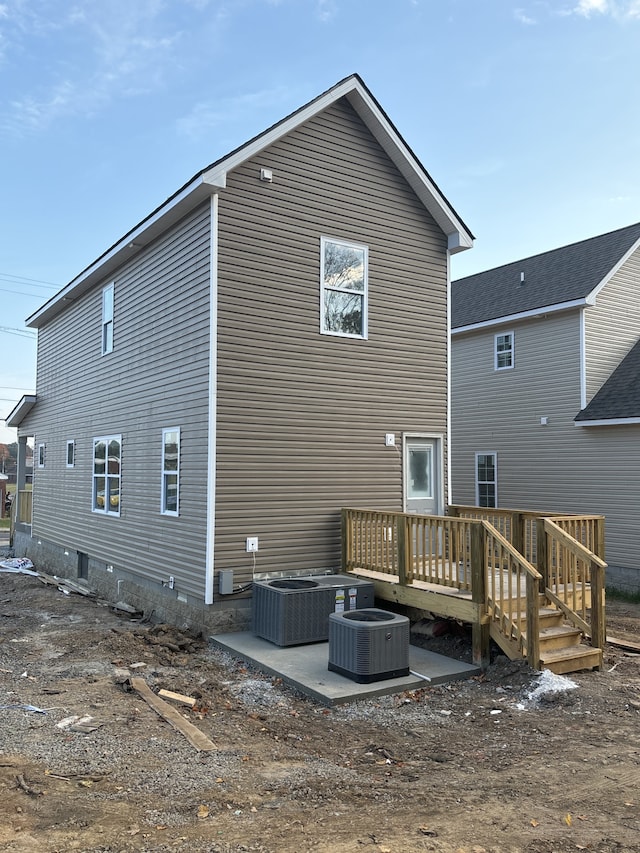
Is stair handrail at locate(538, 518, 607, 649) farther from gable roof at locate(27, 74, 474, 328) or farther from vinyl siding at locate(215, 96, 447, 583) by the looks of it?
gable roof at locate(27, 74, 474, 328)

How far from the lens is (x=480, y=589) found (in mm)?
7641

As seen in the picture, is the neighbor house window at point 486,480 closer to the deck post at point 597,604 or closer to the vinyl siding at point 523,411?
the vinyl siding at point 523,411

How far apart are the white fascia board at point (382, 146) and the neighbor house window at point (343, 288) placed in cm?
155

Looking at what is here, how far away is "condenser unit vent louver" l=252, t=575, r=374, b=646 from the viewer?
8.52 m

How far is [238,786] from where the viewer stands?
4.67 meters

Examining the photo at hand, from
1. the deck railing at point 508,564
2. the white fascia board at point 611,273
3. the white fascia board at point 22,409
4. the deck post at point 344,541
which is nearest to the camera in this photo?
the deck railing at point 508,564

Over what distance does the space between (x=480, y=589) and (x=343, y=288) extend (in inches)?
207

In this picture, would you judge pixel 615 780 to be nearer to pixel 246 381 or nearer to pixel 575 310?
pixel 246 381

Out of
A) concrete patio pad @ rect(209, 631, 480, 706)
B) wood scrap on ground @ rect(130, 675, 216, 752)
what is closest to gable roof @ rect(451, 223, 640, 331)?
concrete patio pad @ rect(209, 631, 480, 706)

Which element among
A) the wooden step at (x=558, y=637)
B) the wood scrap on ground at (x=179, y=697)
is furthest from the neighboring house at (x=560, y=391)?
the wood scrap on ground at (x=179, y=697)

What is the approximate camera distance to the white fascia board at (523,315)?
15673mm

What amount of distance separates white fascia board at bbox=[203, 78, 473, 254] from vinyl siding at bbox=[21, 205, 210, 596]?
0.82m

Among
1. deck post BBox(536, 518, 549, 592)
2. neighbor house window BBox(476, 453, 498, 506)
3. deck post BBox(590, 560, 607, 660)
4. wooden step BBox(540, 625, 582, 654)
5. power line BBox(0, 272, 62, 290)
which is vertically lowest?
wooden step BBox(540, 625, 582, 654)

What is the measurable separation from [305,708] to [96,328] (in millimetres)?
10004
